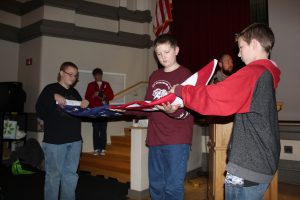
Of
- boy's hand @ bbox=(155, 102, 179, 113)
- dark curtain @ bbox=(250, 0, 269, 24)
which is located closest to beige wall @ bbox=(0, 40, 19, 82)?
dark curtain @ bbox=(250, 0, 269, 24)

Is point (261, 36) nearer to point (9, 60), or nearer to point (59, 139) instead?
point (59, 139)

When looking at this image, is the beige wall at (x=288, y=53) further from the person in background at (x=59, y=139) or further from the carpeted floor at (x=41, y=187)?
the person in background at (x=59, y=139)

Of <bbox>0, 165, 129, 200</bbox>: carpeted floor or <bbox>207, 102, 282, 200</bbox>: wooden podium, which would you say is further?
<bbox>0, 165, 129, 200</bbox>: carpeted floor

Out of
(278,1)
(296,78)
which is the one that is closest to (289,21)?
(278,1)

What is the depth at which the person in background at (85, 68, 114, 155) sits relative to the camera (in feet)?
20.2

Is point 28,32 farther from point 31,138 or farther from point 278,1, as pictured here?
point 278,1

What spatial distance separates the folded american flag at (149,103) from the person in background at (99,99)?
3126 millimetres

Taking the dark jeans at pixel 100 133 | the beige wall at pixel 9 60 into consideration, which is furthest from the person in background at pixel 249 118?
the beige wall at pixel 9 60

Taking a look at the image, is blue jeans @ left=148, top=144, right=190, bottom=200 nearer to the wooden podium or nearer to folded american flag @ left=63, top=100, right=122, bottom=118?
folded american flag @ left=63, top=100, right=122, bottom=118

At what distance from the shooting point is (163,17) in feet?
23.5

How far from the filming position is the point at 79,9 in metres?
7.00

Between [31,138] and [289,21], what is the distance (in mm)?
6003

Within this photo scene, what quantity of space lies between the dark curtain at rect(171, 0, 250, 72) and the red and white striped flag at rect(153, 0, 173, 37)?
34cm

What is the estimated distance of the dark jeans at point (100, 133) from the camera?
248 inches
